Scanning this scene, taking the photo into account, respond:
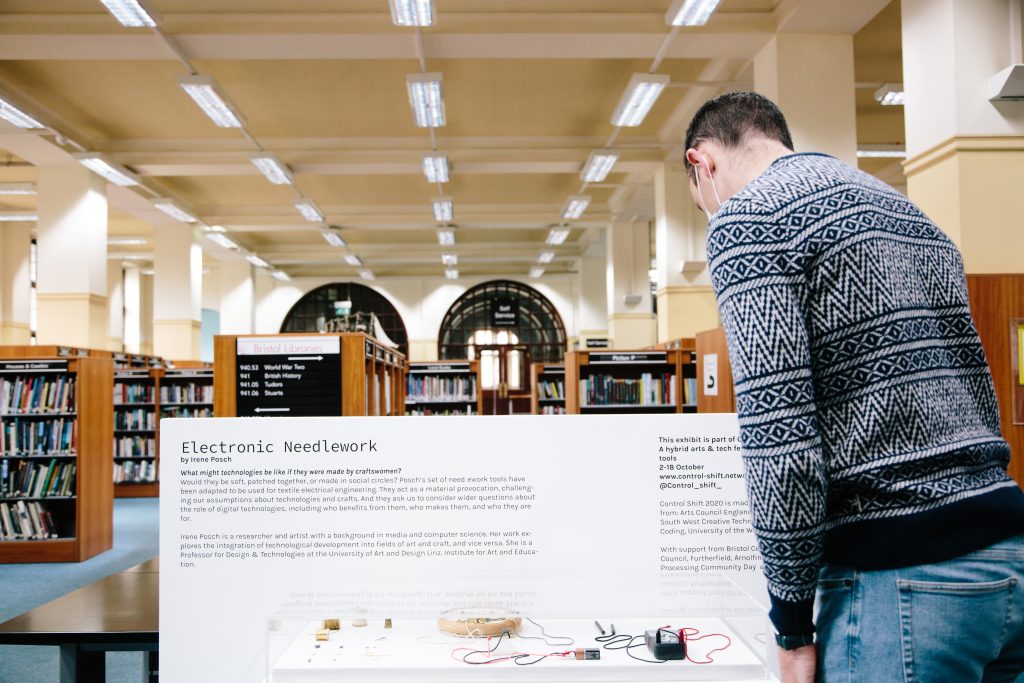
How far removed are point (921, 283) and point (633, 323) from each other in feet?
45.1

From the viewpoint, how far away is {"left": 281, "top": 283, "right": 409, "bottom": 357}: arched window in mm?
20406

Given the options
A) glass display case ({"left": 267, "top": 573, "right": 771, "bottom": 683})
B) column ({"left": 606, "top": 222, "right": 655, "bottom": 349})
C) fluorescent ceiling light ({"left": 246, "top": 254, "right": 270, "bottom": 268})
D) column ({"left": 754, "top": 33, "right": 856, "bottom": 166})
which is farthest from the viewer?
fluorescent ceiling light ({"left": 246, "top": 254, "right": 270, "bottom": 268})

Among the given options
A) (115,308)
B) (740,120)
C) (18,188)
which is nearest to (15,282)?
(18,188)

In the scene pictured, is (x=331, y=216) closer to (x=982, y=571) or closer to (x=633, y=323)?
(x=633, y=323)

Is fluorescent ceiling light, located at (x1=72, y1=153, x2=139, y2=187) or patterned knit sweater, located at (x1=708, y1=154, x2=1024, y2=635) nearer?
patterned knit sweater, located at (x1=708, y1=154, x2=1024, y2=635)

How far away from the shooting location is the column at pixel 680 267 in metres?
10.6

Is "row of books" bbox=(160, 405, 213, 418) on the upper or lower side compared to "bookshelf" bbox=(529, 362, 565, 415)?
lower

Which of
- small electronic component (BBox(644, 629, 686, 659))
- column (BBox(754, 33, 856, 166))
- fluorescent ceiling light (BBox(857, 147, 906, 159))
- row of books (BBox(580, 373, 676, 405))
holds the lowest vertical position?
small electronic component (BBox(644, 629, 686, 659))

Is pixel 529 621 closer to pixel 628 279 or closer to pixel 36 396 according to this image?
pixel 36 396

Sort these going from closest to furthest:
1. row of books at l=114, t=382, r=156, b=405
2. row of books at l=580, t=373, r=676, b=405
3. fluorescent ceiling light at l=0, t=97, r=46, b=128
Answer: fluorescent ceiling light at l=0, t=97, r=46, b=128 < row of books at l=580, t=373, r=676, b=405 < row of books at l=114, t=382, r=156, b=405

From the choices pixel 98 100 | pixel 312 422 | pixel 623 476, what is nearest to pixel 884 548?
pixel 623 476

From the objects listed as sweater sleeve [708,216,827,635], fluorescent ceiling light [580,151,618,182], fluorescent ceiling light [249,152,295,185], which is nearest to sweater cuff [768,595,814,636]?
sweater sleeve [708,216,827,635]

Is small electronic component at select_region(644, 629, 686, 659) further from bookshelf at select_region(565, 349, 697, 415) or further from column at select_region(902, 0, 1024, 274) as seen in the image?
bookshelf at select_region(565, 349, 697, 415)

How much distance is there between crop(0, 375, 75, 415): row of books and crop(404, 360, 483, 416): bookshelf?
372 centimetres
